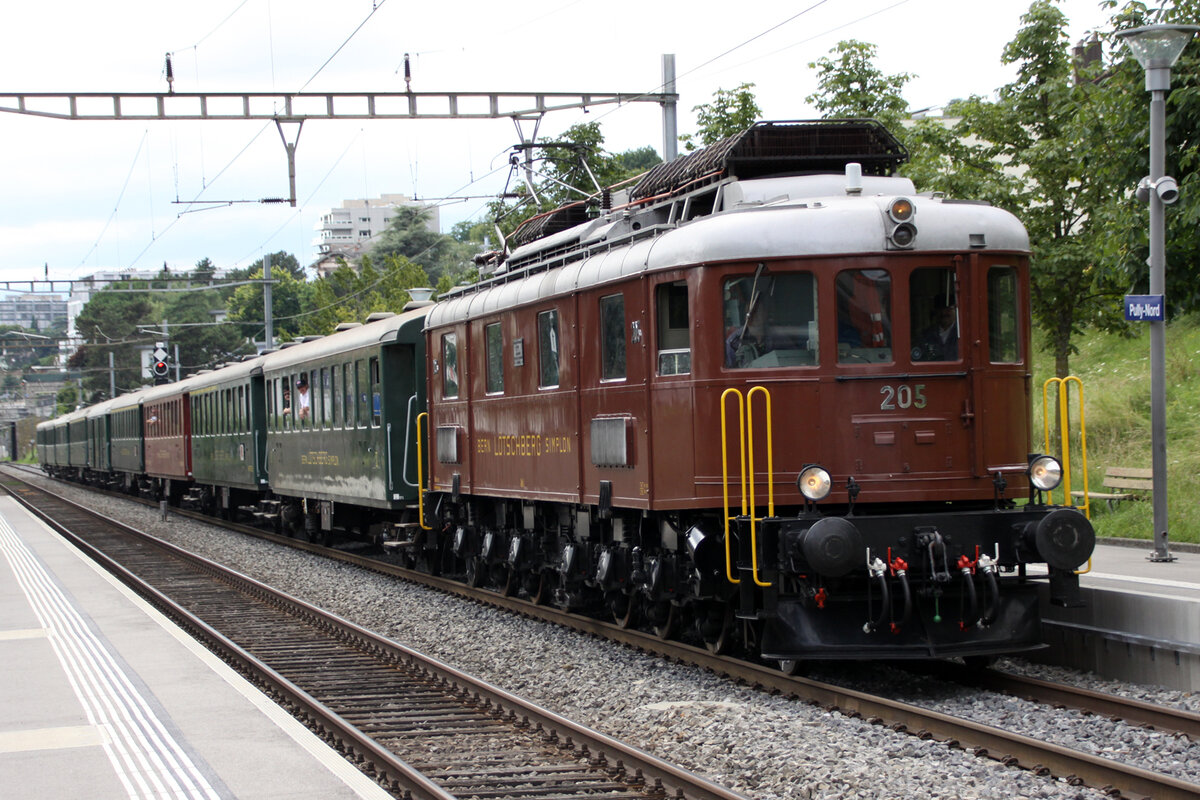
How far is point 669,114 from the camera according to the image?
1845 cm

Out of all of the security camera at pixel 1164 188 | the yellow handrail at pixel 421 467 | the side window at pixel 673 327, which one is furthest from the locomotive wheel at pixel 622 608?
the security camera at pixel 1164 188

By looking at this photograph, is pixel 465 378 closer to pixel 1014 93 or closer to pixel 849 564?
pixel 849 564

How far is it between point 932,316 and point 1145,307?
15.9 ft

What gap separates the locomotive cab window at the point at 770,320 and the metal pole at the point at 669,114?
8.63m

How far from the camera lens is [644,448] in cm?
1031

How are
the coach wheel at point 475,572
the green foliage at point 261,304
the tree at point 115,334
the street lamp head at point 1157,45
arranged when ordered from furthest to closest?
the green foliage at point 261,304 → the tree at point 115,334 → the coach wheel at point 475,572 → the street lamp head at point 1157,45

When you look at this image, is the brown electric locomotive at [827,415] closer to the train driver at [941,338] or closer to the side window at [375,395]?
the train driver at [941,338]

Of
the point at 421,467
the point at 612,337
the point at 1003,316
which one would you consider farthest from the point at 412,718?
the point at 421,467

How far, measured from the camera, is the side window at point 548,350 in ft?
40.0

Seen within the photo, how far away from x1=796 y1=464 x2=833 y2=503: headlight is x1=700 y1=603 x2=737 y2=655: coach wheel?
5.68 ft

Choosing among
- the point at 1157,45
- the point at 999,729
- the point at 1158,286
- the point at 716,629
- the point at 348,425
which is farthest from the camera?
the point at 348,425

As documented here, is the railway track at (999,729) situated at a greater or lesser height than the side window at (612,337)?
lesser

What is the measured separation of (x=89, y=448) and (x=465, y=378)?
47064mm

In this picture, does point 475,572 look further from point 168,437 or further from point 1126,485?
point 168,437
